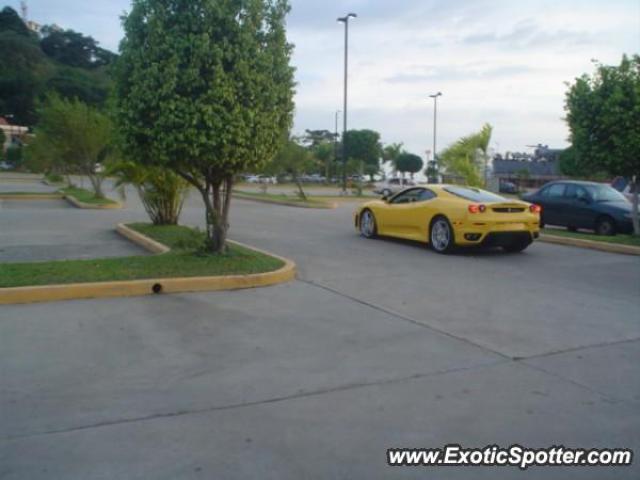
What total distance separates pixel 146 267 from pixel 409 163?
235ft

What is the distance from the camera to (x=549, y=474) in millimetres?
3807

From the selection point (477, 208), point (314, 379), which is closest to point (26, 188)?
point (477, 208)

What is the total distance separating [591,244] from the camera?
45.5 feet

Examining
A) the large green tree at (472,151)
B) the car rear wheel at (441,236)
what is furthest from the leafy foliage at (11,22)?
the car rear wheel at (441,236)

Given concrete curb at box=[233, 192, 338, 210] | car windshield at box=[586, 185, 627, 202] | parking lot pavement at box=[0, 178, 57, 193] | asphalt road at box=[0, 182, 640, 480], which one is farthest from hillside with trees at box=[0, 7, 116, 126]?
asphalt road at box=[0, 182, 640, 480]

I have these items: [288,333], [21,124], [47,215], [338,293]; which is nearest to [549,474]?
[288,333]

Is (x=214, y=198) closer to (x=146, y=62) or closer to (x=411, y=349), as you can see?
(x=146, y=62)

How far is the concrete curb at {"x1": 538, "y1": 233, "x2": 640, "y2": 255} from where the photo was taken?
42.9ft

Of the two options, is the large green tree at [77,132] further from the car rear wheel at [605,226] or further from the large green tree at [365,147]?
the large green tree at [365,147]

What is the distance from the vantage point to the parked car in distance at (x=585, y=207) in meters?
16.1

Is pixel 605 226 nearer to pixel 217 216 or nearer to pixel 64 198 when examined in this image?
pixel 217 216

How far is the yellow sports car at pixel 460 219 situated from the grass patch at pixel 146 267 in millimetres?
3766

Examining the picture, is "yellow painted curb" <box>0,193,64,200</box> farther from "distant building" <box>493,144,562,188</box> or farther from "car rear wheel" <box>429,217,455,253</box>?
"distant building" <box>493,144,562,188</box>

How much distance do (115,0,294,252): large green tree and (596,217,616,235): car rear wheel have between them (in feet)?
32.8
